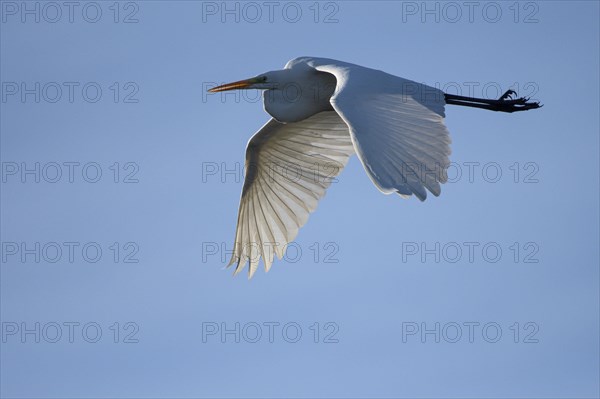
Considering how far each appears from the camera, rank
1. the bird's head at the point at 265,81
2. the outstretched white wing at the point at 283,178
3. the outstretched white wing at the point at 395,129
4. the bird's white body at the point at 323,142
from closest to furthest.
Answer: the outstretched white wing at the point at 395,129 < the bird's white body at the point at 323,142 < the bird's head at the point at 265,81 < the outstretched white wing at the point at 283,178

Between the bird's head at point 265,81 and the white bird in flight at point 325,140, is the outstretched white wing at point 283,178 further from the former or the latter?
the bird's head at point 265,81

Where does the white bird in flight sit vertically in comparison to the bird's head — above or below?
below

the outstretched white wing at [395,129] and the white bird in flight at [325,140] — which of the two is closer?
the outstretched white wing at [395,129]

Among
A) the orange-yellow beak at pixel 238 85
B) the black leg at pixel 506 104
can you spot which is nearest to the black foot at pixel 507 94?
the black leg at pixel 506 104

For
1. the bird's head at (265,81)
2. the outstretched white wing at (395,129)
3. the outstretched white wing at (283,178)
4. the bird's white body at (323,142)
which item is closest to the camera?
the outstretched white wing at (395,129)

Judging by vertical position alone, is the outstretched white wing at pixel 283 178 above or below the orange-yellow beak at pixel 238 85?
below

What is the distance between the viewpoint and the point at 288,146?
11.2m

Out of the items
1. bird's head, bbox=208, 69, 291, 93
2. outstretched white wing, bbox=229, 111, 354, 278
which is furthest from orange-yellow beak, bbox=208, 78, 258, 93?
outstretched white wing, bbox=229, 111, 354, 278

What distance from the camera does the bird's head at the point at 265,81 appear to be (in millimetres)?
10188

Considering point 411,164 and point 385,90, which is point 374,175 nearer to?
point 411,164

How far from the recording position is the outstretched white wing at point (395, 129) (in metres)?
7.67

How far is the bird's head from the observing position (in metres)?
10.2

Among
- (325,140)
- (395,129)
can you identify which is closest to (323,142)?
(325,140)

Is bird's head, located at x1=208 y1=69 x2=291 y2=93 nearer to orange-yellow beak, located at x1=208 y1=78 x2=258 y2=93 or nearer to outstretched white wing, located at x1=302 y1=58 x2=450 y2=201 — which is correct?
orange-yellow beak, located at x1=208 y1=78 x2=258 y2=93
